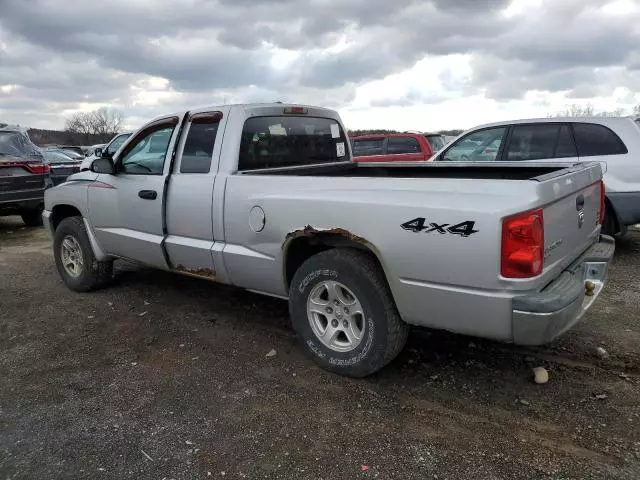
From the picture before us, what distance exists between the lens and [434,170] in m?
4.75

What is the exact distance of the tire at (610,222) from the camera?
638cm

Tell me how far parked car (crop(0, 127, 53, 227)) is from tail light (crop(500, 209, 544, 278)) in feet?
31.3

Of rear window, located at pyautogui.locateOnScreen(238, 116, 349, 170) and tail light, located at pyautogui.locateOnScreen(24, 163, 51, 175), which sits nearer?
rear window, located at pyautogui.locateOnScreen(238, 116, 349, 170)

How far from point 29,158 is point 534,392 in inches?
389

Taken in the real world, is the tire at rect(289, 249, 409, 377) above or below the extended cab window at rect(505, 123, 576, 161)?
below

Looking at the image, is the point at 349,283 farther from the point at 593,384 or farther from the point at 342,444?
the point at 593,384

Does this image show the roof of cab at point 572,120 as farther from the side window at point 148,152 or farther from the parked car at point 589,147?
the side window at point 148,152

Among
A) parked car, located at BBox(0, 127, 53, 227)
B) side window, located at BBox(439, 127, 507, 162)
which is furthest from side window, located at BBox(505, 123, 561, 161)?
parked car, located at BBox(0, 127, 53, 227)

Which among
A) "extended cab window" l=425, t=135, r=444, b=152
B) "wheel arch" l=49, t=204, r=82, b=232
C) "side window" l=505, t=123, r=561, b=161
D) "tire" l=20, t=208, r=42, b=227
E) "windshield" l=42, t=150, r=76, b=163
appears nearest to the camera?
"wheel arch" l=49, t=204, r=82, b=232

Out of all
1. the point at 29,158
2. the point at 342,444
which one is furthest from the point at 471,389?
the point at 29,158

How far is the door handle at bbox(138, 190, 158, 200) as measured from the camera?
4662 mm

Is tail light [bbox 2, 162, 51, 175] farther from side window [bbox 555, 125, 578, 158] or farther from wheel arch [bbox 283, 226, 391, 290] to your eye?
side window [bbox 555, 125, 578, 158]

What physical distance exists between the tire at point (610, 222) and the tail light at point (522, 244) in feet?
13.9

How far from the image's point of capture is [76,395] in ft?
11.6
